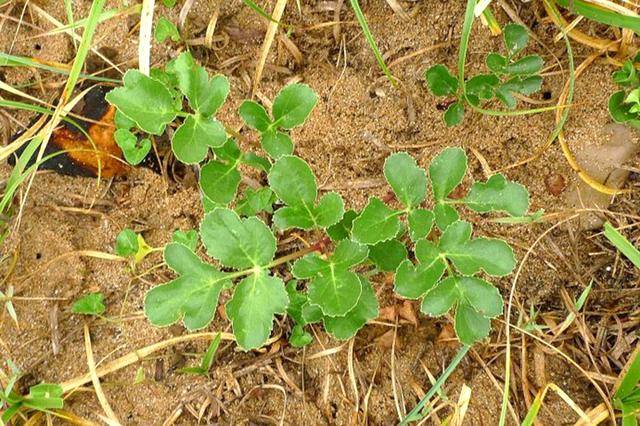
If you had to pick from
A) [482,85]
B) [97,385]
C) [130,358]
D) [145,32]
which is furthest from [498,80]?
[97,385]

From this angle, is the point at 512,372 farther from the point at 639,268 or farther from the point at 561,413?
the point at 639,268

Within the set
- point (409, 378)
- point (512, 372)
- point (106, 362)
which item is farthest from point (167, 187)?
point (512, 372)

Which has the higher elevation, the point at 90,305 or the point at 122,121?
the point at 122,121

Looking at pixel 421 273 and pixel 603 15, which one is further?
pixel 603 15

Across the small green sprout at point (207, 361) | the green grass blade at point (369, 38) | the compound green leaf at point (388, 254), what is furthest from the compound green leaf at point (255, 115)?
the small green sprout at point (207, 361)

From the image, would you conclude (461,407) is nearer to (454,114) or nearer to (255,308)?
(255,308)
